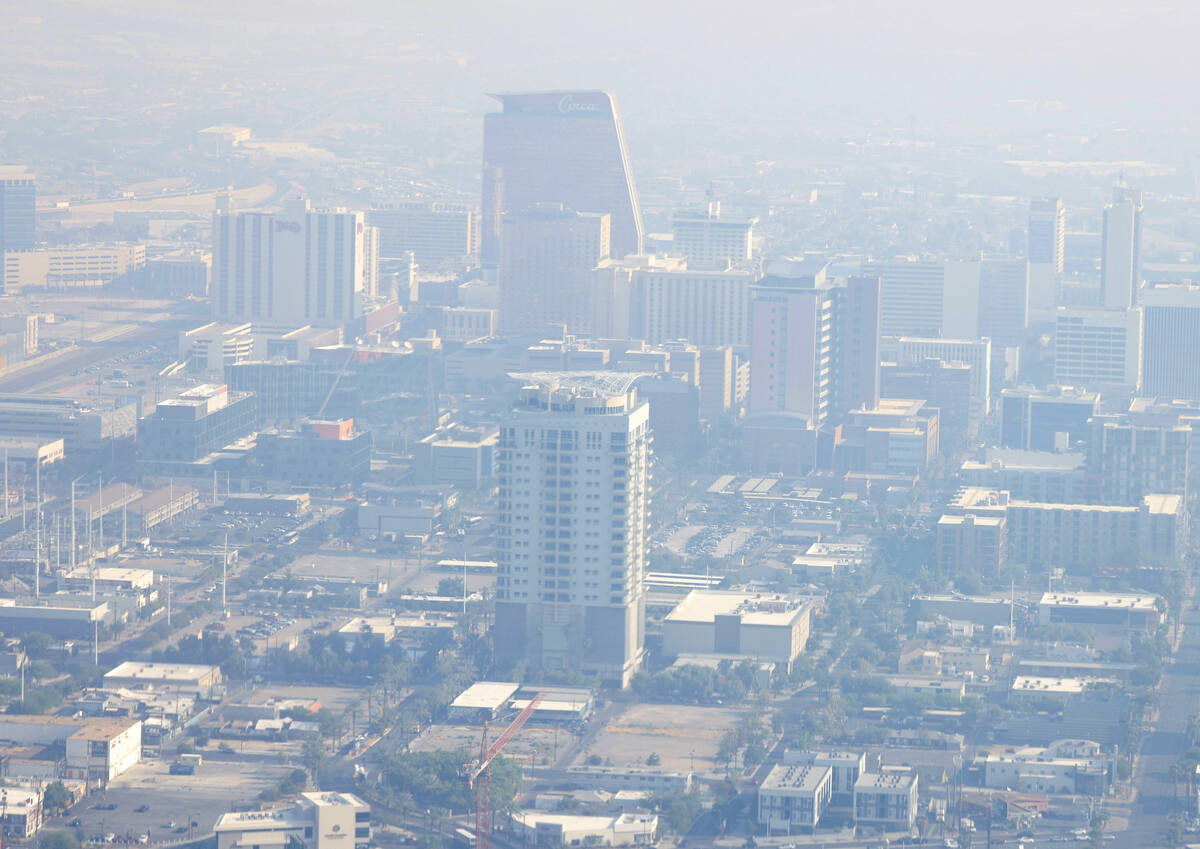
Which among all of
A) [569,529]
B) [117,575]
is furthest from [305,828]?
[117,575]

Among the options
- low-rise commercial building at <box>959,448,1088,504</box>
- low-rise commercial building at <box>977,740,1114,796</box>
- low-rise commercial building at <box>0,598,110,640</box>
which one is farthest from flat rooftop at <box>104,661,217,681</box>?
low-rise commercial building at <box>959,448,1088,504</box>

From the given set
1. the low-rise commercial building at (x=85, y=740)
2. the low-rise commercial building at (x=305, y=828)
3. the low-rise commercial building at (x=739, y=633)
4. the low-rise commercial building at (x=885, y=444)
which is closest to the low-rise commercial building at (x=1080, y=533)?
the low-rise commercial building at (x=739, y=633)

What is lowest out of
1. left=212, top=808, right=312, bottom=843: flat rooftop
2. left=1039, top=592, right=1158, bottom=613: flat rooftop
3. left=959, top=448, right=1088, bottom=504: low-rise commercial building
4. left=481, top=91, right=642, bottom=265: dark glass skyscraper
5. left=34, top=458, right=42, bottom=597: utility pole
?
left=212, top=808, right=312, bottom=843: flat rooftop

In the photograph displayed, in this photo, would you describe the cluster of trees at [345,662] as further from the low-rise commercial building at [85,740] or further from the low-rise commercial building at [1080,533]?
the low-rise commercial building at [1080,533]

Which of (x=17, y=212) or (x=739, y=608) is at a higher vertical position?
(x=17, y=212)

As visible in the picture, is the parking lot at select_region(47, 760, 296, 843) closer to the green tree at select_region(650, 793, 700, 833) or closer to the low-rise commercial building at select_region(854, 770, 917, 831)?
the green tree at select_region(650, 793, 700, 833)

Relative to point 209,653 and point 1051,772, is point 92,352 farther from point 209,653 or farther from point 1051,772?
point 1051,772

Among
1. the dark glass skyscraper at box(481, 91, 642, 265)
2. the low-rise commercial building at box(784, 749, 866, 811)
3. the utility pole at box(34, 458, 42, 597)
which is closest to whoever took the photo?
the low-rise commercial building at box(784, 749, 866, 811)
